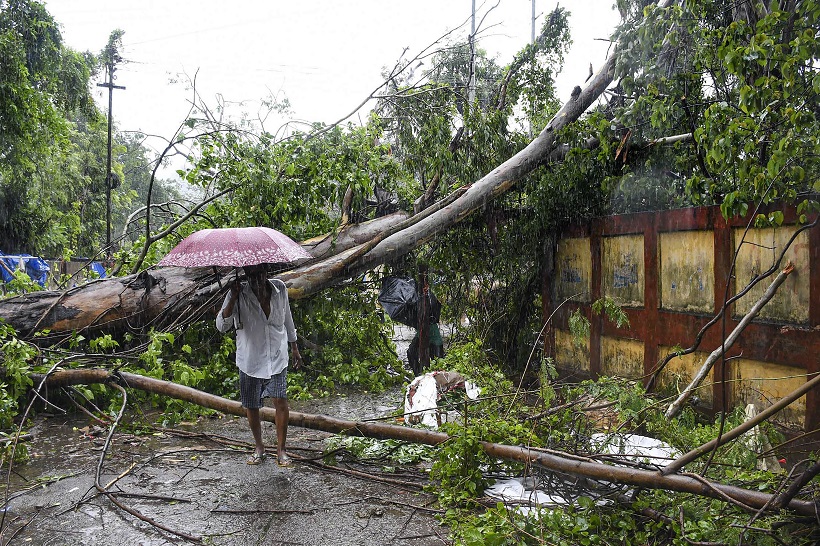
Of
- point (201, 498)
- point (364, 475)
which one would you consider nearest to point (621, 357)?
point (364, 475)

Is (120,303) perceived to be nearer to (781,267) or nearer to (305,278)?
(305,278)

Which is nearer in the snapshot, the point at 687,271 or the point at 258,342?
the point at 258,342

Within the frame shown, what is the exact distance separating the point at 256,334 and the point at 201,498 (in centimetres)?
120

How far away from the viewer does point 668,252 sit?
5.73m

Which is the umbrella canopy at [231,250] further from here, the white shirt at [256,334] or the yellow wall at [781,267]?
the yellow wall at [781,267]

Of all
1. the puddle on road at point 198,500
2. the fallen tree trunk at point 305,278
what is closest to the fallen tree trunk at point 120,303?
the fallen tree trunk at point 305,278

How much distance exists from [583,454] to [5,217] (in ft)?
66.5

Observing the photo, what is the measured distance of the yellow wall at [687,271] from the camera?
526cm

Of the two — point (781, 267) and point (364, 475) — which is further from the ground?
point (781, 267)

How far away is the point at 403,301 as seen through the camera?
793 centimetres

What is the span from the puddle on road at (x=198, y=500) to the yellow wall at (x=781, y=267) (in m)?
3.02

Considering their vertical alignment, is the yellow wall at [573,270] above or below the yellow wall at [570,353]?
above

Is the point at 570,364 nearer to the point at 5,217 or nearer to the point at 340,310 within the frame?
the point at 340,310

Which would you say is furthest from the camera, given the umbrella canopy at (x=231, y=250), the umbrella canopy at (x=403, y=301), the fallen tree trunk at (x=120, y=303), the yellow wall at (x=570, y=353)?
the umbrella canopy at (x=403, y=301)
